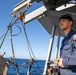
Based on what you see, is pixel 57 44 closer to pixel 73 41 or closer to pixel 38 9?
pixel 38 9

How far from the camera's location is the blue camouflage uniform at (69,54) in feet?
12.6

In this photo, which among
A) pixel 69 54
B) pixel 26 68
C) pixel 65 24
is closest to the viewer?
pixel 69 54

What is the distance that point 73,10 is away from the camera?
7.50 meters

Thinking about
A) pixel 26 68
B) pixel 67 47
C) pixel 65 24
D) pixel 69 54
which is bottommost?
pixel 26 68

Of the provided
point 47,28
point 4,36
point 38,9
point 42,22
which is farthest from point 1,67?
point 47,28

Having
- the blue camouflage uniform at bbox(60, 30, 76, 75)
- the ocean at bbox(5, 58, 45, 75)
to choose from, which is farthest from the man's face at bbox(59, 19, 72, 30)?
the ocean at bbox(5, 58, 45, 75)

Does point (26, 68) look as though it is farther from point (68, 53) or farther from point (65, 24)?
point (68, 53)

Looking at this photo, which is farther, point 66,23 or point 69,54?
point 66,23

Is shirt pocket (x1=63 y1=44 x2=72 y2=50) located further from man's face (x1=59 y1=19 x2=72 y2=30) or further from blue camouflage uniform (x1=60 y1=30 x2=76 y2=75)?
man's face (x1=59 y1=19 x2=72 y2=30)

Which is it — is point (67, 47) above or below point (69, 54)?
above

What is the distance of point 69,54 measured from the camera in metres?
3.96

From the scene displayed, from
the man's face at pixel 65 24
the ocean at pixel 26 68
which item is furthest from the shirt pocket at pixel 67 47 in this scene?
the ocean at pixel 26 68

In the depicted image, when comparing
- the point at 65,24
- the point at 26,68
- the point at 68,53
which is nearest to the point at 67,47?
the point at 68,53

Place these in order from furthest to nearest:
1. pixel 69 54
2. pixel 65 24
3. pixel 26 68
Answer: pixel 26 68
pixel 65 24
pixel 69 54
